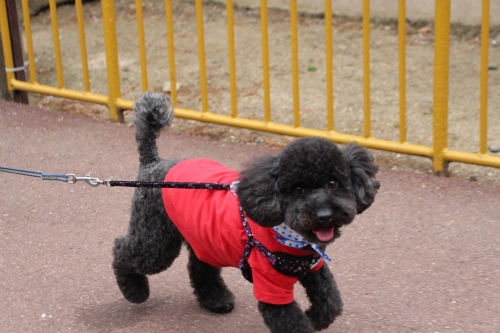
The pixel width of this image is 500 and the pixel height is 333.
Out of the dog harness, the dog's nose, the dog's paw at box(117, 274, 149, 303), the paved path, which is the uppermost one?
the dog's nose

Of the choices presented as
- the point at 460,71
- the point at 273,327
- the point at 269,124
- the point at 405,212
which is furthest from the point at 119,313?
the point at 460,71

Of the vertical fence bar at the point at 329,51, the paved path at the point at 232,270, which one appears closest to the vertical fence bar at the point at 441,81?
the paved path at the point at 232,270

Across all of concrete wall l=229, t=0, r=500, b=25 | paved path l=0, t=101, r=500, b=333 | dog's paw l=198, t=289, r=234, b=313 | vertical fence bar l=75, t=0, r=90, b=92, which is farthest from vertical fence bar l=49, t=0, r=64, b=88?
dog's paw l=198, t=289, r=234, b=313

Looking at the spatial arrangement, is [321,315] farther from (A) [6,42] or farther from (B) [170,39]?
(A) [6,42]

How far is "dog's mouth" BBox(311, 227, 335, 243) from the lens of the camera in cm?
301

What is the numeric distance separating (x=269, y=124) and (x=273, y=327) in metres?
3.24

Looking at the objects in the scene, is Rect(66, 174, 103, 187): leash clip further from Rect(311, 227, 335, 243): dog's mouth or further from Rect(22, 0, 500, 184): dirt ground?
Rect(22, 0, 500, 184): dirt ground

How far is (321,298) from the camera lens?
353 centimetres

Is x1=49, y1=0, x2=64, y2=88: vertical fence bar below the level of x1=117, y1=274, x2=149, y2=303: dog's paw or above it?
above

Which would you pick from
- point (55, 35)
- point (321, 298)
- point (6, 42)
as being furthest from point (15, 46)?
point (321, 298)

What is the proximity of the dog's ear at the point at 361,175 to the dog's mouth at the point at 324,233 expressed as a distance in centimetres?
19

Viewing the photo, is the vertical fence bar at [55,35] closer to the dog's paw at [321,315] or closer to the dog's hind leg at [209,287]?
the dog's hind leg at [209,287]

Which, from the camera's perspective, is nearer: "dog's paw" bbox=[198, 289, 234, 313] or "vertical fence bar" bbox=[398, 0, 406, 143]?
"dog's paw" bbox=[198, 289, 234, 313]

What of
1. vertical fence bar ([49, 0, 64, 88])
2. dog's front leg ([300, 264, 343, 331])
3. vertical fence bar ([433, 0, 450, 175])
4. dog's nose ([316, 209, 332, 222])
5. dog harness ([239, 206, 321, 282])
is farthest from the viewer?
vertical fence bar ([49, 0, 64, 88])
